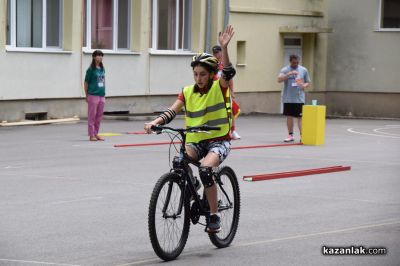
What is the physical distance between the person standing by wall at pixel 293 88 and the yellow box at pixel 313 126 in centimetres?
35

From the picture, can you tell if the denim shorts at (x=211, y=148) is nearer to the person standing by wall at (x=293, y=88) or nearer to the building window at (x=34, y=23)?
the person standing by wall at (x=293, y=88)

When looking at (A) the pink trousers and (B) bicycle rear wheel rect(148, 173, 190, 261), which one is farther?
(A) the pink trousers

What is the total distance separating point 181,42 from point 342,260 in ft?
78.8

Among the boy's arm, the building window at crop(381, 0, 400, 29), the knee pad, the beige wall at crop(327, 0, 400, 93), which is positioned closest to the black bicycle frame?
the knee pad

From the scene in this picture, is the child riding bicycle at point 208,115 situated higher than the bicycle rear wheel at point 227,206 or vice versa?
the child riding bicycle at point 208,115

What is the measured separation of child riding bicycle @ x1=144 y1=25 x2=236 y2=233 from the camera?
30.2 ft

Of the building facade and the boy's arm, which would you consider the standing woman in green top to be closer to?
the building facade

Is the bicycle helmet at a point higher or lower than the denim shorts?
higher

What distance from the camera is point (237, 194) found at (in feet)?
32.3

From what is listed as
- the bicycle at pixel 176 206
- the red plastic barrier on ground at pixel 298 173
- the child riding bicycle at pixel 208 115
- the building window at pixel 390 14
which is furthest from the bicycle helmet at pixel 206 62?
the building window at pixel 390 14

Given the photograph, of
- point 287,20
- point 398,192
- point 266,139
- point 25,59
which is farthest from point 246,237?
point 287,20

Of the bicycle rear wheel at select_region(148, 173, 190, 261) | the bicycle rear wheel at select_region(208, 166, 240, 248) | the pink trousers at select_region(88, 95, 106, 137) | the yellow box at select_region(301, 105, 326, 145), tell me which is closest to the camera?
the bicycle rear wheel at select_region(148, 173, 190, 261)

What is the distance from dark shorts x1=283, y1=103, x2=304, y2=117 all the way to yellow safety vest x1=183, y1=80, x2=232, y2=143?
13466 millimetres

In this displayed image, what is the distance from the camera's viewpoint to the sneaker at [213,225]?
30.4ft
